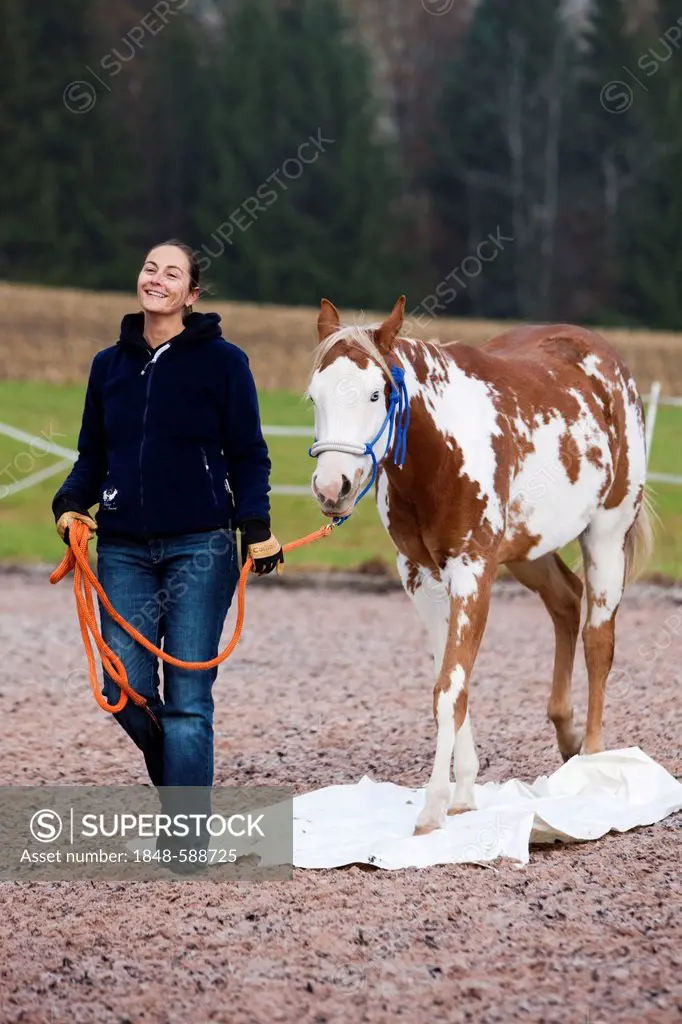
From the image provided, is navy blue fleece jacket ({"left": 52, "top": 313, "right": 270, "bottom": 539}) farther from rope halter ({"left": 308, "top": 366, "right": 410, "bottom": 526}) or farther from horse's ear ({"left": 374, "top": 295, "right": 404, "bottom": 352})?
horse's ear ({"left": 374, "top": 295, "right": 404, "bottom": 352})

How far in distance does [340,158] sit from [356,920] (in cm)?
3212

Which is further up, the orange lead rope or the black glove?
the black glove

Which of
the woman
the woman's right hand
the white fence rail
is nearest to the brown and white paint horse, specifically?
the woman

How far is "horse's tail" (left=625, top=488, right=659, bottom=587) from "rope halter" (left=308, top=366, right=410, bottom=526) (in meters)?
1.69

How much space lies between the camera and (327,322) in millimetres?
4547

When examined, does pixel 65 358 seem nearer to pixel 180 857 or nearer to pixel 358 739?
pixel 358 739

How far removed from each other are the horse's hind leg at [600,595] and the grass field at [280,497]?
Result: 15.3 feet

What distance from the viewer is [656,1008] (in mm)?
3082

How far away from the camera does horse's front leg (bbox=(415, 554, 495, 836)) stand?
4637mm

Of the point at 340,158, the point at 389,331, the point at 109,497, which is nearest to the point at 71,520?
the point at 109,497

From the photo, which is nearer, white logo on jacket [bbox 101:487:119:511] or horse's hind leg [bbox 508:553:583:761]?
white logo on jacket [bbox 101:487:119:511]

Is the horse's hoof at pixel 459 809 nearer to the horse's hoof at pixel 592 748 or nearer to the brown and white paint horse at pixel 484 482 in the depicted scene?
the brown and white paint horse at pixel 484 482

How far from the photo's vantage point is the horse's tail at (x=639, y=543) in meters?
5.99

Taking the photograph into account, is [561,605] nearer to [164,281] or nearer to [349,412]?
[349,412]
